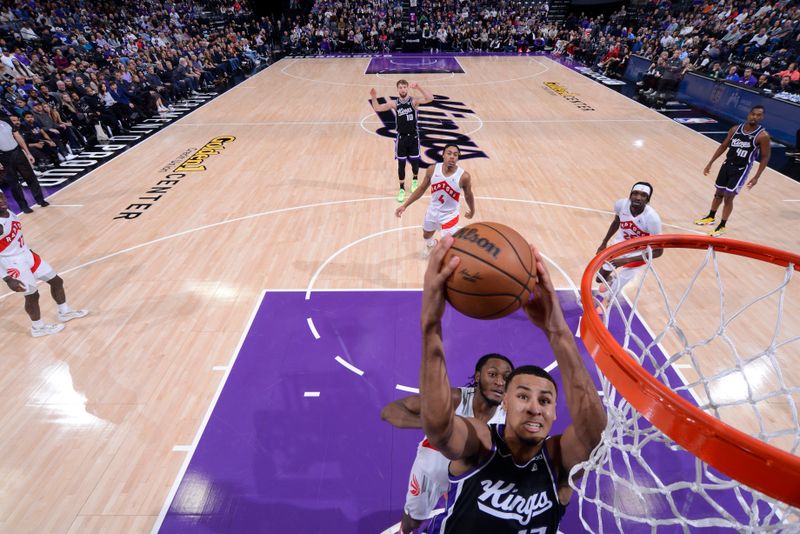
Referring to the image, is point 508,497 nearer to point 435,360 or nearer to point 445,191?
point 435,360

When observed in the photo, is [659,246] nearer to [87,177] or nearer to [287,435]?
[287,435]

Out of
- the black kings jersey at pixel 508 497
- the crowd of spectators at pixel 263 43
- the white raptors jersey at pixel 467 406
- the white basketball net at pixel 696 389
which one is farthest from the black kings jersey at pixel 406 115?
the crowd of spectators at pixel 263 43

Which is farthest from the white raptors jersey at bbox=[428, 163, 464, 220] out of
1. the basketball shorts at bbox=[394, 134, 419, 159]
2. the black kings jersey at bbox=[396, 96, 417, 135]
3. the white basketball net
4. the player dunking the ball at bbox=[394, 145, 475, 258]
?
the basketball shorts at bbox=[394, 134, 419, 159]

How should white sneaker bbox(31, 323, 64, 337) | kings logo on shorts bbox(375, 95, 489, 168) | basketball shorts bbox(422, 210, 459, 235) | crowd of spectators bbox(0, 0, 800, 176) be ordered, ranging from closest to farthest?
1. white sneaker bbox(31, 323, 64, 337)
2. basketball shorts bbox(422, 210, 459, 235)
3. kings logo on shorts bbox(375, 95, 489, 168)
4. crowd of spectators bbox(0, 0, 800, 176)

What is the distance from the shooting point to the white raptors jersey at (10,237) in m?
4.70

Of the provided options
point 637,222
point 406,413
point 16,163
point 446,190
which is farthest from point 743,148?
point 16,163

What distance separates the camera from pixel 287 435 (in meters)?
4.09

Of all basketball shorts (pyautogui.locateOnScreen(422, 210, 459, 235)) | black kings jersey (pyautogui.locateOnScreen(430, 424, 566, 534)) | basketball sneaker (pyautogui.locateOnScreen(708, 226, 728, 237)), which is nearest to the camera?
black kings jersey (pyautogui.locateOnScreen(430, 424, 566, 534))

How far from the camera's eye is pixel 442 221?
5.94 m

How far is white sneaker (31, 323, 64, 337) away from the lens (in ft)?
17.4

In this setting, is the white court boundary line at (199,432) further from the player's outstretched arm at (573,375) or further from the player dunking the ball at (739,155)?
the player dunking the ball at (739,155)

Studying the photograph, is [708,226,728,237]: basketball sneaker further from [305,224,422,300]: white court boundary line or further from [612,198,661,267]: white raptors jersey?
[305,224,422,300]: white court boundary line

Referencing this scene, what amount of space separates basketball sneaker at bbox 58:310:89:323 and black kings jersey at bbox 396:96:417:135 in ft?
17.5

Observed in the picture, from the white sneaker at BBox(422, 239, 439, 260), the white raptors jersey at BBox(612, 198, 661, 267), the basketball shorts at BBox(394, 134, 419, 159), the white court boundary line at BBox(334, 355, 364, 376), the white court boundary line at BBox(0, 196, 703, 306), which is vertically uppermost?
the white raptors jersey at BBox(612, 198, 661, 267)
